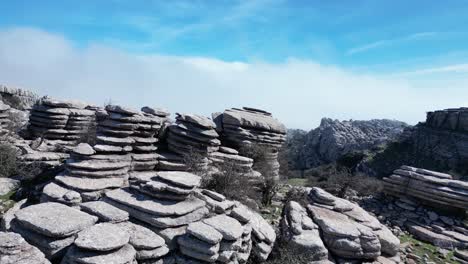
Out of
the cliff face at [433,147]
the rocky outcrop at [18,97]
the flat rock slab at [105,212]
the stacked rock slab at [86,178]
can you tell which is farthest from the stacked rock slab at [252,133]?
the cliff face at [433,147]

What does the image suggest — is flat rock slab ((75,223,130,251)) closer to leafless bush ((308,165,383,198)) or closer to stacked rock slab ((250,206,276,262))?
stacked rock slab ((250,206,276,262))

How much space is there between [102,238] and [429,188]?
15228 millimetres

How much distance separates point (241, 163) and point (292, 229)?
4498 mm

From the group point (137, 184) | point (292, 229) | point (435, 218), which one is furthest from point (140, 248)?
point (435, 218)

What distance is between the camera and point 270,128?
16.5 meters

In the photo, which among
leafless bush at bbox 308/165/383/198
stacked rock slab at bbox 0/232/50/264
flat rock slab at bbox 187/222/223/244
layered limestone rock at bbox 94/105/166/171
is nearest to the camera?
stacked rock slab at bbox 0/232/50/264

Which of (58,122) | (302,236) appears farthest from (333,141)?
(302,236)

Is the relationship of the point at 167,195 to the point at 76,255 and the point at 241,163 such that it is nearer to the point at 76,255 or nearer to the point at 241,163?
the point at 76,255

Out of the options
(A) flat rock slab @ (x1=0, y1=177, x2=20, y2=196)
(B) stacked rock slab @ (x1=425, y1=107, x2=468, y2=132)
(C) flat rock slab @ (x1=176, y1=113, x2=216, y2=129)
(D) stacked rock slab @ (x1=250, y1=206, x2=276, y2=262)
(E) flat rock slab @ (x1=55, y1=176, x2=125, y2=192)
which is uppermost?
(B) stacked rock slab @ (x1=425, y1=107, x2=468, y2=132)

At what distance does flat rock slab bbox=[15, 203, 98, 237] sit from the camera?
6.47 meters

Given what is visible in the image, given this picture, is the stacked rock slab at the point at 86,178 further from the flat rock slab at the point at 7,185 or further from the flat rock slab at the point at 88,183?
the flat rock slab at the point at 7,185

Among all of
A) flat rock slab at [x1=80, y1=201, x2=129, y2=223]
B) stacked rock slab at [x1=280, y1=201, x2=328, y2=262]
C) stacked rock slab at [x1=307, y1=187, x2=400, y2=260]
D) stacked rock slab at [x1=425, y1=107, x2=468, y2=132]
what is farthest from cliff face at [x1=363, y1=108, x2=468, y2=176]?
flat rock slab at [x1=80, y1=201, x2=129, y2=223]

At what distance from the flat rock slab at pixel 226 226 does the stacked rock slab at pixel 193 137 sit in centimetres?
430

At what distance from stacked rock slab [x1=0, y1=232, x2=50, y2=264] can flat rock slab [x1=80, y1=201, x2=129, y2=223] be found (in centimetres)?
164
